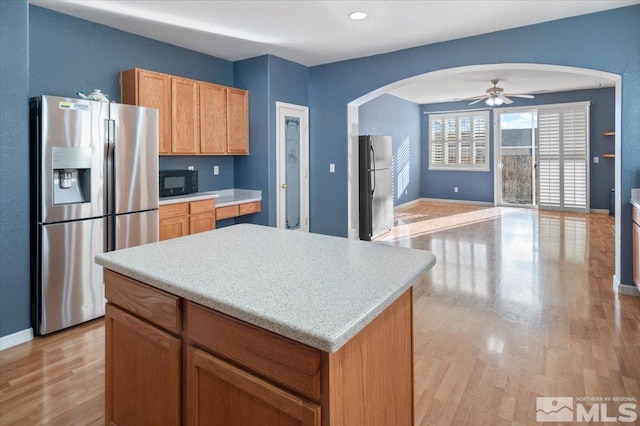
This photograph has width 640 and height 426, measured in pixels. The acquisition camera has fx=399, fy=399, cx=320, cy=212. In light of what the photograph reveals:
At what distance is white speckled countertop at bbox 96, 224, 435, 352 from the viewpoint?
103 centimetres

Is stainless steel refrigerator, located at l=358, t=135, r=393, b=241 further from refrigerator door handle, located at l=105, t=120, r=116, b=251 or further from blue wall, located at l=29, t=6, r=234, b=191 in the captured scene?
refrigerator door handle, located at l=105, t=120, r=116, b=251

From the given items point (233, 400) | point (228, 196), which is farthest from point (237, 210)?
point (233, 400)

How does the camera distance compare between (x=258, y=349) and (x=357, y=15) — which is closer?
(x=258, y=349)

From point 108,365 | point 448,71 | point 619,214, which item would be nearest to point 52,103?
point 108,365

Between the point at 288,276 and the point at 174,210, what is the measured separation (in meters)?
2.97

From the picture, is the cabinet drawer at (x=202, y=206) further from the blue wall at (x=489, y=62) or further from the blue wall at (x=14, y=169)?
the blue wall at (x=489, y=62)

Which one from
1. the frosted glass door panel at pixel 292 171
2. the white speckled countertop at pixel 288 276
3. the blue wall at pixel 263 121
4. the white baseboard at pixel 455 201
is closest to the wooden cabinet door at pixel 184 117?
the blue wall at pixel 263 121

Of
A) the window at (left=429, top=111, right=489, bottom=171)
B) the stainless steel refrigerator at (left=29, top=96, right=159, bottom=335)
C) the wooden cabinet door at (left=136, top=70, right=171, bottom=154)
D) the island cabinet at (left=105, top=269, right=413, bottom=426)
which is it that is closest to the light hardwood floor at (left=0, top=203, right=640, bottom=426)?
the stainless steel refrigerator at (left=29, top=96, right=159, bottom=335)

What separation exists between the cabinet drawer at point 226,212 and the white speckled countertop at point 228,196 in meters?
0.05

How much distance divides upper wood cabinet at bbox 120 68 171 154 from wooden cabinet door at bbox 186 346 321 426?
10.9 feet

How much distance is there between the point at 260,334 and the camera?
108cm

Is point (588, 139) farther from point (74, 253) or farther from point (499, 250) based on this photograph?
point (74, 253)

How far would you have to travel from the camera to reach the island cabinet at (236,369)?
1.02 m

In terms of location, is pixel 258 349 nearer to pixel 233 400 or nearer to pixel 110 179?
pixel 233 400
